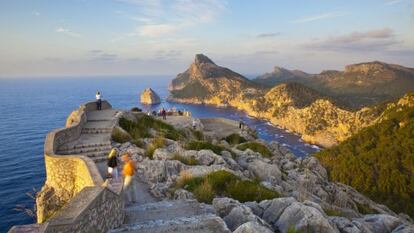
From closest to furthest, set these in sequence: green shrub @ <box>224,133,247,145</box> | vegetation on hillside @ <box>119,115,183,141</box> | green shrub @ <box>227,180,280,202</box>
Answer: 1. green shrub @ <box>227,180,280,202</box>
2. vegetation on hillside @ <box>119,115,183,141</box>
3. green shrub @ <box>224,133,247,145</box>

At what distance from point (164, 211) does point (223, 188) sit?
388cm

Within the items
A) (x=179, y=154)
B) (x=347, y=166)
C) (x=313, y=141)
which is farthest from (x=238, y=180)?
(x=313, y=141)

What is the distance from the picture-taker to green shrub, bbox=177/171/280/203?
39.3 ft

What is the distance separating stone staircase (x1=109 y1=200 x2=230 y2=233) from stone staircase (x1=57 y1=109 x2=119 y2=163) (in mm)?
8529

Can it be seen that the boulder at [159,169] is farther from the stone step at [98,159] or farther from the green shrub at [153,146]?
the stone step at [98,159]

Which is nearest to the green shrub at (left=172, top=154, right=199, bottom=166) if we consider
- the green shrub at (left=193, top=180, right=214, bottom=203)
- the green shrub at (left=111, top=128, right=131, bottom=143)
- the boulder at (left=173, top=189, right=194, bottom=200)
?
the green shrub at (left=193, top=180, right=214, bottom=203)

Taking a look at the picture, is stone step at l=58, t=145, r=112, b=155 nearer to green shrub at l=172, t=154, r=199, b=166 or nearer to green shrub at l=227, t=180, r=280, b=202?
green shrub at l=172, t=154, r=199, b=166

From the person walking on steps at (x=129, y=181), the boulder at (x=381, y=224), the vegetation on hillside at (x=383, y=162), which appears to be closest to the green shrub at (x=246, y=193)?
the boulder at (x=381, y=224)

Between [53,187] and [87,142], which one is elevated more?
[87,142]

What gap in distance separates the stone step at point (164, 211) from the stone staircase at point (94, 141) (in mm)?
8477

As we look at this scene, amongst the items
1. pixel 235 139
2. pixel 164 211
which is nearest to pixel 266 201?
pixel 164 211

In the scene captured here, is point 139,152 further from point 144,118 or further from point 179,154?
point 144,118

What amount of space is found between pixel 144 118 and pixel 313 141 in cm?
14206

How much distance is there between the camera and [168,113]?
1636 inches
